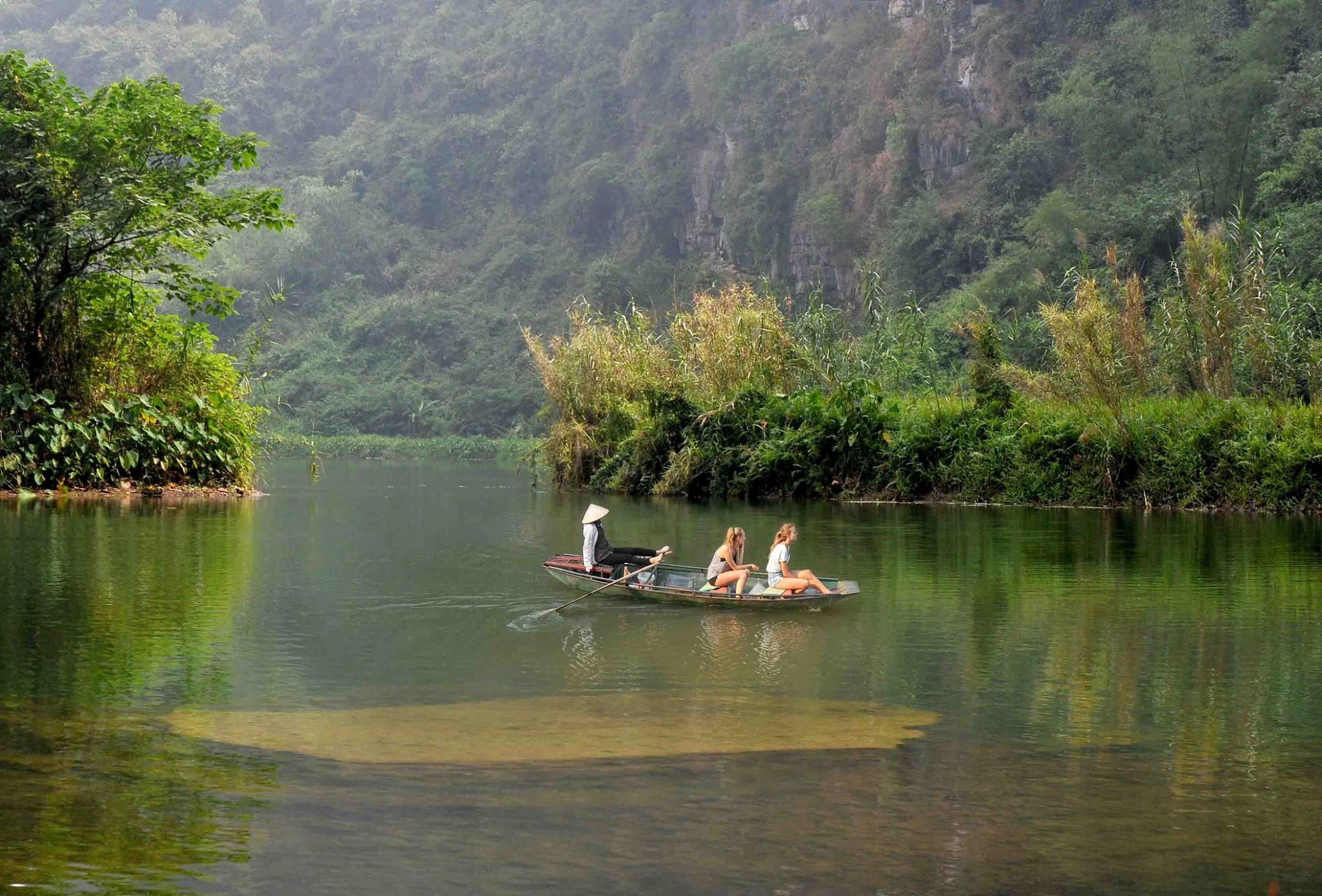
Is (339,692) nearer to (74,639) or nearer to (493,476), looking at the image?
(74,639)

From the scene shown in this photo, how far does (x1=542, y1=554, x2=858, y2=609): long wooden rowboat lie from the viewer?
14023 millimetres

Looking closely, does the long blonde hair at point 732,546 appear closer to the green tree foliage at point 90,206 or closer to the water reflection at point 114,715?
the water reflection at point 114,715

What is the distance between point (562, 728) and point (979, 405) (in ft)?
74.9

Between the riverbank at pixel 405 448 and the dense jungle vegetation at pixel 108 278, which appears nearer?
the dense jungle vegetation at pixel 108 278

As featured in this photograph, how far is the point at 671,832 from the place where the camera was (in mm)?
6551

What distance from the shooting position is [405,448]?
248ft

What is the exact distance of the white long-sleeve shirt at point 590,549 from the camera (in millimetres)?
15383

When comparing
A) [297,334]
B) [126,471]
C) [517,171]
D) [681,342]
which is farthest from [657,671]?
[517,171]

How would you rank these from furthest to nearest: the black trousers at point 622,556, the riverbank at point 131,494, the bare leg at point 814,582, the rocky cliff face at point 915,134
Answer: the rocky cliff face at point 915,134, the riverbank at point 131,494, the black trousers at point 622,556, the bare leg at point 814,582

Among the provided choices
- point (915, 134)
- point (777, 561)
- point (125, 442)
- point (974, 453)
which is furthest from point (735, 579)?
point (915, 134)

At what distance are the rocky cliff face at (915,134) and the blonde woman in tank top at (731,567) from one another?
60.6 m

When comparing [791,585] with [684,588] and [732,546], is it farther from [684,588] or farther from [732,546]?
[684,588]

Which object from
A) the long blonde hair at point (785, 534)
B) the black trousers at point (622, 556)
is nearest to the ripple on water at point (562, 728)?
the long blonde hair at point (785, 534)

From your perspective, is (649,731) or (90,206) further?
(90,206)
